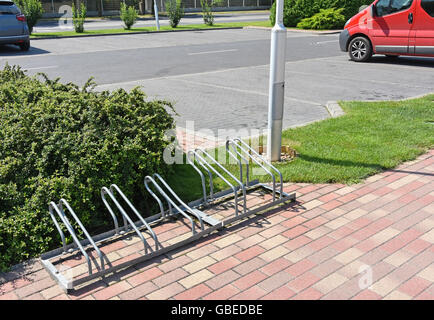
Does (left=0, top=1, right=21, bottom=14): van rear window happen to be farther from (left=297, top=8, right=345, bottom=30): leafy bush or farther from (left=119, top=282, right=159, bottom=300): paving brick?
(left=297, top=8, right=345, bottom=30): leafy bush

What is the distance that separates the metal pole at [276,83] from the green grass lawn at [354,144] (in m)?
0.26

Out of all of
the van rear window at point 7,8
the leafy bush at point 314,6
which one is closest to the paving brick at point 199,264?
the van rear window at point 7,8

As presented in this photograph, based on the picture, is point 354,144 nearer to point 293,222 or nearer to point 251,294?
point 293,222

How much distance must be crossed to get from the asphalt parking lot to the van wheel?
0.28 metres

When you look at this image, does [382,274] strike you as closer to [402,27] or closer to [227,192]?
[227,192]

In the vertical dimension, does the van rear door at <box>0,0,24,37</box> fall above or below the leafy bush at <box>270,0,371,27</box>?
below

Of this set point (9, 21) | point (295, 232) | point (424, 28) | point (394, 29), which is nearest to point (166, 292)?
point (295, 232)

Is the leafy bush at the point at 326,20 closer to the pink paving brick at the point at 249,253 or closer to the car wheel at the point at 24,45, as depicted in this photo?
the car wheel at the point at 24,45

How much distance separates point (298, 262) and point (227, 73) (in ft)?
31.3

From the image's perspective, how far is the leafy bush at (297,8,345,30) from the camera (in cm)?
2577

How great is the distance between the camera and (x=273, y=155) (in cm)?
580

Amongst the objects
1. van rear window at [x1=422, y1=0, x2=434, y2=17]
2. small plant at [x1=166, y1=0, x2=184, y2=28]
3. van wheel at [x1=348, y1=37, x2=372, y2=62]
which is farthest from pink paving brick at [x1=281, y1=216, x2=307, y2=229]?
small plant at [x1=166, y1=0, x2=184, y2=28]

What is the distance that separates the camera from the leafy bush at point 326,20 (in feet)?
84.5

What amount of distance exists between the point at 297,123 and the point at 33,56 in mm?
11553
